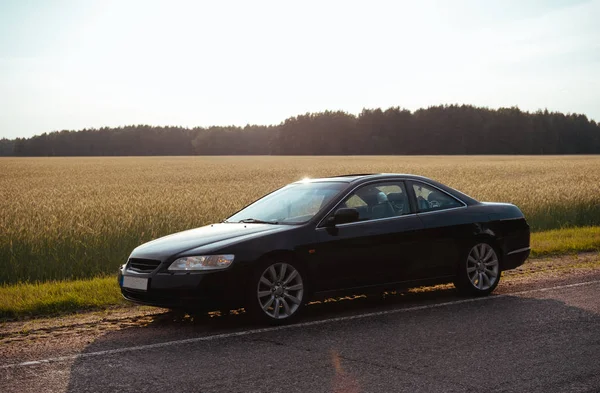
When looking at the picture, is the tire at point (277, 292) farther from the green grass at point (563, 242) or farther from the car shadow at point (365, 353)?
the green grass at point (563, 242)

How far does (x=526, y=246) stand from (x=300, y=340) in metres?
4.30

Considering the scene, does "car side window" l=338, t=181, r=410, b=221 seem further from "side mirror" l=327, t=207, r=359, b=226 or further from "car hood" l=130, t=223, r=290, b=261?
"car hood" l=130, t=223, r=290, b=261

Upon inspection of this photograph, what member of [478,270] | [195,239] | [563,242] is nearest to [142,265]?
[195,239]

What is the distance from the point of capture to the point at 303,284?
301 inches

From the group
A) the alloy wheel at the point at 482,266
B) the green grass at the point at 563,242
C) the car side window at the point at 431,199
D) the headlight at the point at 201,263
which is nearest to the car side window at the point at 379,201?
the car side window at the point at 431,199

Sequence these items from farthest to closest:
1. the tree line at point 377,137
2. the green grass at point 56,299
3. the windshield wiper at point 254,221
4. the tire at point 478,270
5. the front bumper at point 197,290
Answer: the tree line at point 377,137
the tire at point 478,270
the green grass at point 56,299
the windshield wiper at point 254,221
the front bumper at point 197,290

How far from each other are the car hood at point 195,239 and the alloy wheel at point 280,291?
45cm

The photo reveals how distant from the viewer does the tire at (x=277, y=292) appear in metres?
7.36

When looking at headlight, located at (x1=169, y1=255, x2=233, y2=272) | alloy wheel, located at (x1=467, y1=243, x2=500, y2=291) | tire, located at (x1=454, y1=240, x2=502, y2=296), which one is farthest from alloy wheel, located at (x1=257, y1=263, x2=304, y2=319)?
alloy wheel, located at (x1=467, y1=243, x2=500, y2=291)

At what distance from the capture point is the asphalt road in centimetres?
535

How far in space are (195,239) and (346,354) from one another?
7.51 feet

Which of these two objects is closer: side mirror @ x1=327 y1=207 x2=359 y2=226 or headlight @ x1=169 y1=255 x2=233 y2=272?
headlight @ x1=169 y1=255 x2=233 y2=272

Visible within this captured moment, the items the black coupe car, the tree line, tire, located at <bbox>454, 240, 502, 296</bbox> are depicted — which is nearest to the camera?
the black coupe car

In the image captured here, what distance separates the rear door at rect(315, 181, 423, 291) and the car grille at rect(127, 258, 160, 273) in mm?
1687
